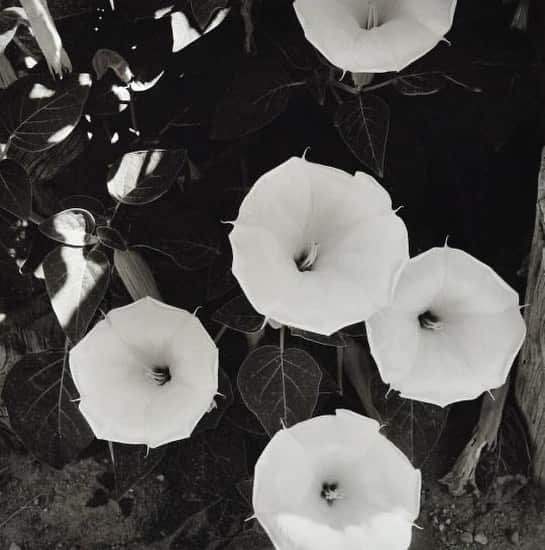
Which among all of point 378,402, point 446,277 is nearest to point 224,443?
point 378,402

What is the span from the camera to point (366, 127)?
3.83ft

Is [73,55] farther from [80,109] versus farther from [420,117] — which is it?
[420,117]

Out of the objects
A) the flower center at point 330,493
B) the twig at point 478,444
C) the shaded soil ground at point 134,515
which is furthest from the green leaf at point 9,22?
the twig at point 478,444

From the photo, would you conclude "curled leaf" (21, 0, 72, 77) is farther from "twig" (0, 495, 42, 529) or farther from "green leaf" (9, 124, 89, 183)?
"twig" (0, 495, 42, 529)

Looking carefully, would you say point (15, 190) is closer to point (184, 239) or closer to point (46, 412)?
point (184, 239)

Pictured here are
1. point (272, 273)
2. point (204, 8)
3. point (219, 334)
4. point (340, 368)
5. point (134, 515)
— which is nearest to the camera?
point (272, 273)

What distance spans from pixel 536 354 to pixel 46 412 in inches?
30.0

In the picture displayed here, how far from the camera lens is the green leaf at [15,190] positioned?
112cm

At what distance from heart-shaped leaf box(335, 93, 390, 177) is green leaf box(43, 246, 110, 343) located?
1.21ft

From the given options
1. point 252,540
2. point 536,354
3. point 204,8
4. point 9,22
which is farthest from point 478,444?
point 9,22

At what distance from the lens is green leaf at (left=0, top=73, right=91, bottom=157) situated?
3.78 feet

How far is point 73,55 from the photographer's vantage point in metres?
1.29

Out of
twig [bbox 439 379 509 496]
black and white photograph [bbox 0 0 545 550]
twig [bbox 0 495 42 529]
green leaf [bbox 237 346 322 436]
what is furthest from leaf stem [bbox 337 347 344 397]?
twig [bbox 0 495 42 529]

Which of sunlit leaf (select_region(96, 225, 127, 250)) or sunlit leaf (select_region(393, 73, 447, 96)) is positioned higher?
sunlit leaf (select_region(393, 73, 447, 96))
